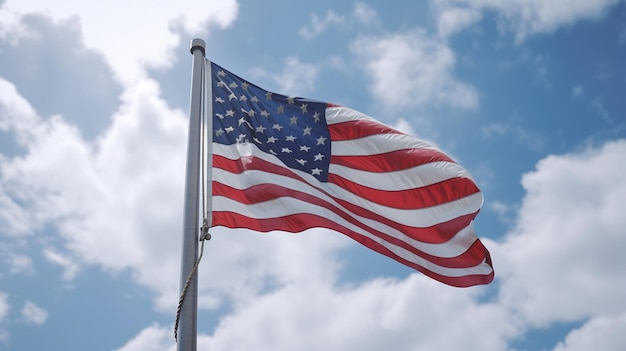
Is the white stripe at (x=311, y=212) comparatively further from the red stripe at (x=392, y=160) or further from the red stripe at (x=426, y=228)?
the red stripe at (x=392, y=160)

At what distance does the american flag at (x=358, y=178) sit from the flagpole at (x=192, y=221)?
0.66 m

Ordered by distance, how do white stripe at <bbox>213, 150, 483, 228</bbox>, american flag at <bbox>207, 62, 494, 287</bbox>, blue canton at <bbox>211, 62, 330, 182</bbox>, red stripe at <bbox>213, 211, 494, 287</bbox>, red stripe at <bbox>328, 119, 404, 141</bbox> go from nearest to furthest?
red stripe at <bbox>213, 211, 494, 287</bbox> → american flag at <bbox>207, 62, 494, 287</bbox> → blue canton at <bbox>211, 62, 330, 182</bbox> → white stripe at <bbox>213, 150, 483, 228</bbox> → red stripe at <bbox>328, 119, 404, 141</bbox>

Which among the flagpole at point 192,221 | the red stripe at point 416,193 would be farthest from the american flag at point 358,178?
the flagpole at point 192,221

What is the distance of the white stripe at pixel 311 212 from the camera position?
13219 mm

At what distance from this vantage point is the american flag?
14375 millimetres

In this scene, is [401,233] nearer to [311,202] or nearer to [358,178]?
[358,178]

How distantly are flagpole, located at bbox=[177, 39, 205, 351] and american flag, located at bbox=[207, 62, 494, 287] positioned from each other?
2.16 feet

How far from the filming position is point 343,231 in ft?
47.6

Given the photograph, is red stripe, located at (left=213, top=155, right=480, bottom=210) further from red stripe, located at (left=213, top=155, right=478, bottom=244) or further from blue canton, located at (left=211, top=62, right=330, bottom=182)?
blue canton, located at (left=211, top=62, right=330, bottom=182)

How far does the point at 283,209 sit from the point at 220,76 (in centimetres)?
346

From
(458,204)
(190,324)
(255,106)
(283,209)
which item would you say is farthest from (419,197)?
(190,324)

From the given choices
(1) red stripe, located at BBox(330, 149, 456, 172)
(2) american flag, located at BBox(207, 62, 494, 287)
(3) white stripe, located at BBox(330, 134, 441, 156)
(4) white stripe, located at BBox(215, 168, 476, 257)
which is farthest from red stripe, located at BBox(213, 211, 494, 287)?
(3) white stripe, located at BBox(330, 134, 441, 156)

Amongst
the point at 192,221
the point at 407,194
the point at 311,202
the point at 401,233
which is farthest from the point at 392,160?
the point at 192,221

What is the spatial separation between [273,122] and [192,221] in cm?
389
